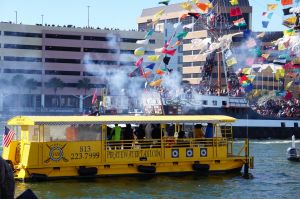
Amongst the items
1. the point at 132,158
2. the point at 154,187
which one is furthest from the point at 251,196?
the point at 132,158

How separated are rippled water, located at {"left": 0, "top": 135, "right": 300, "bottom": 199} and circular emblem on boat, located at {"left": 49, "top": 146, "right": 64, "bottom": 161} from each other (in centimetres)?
96

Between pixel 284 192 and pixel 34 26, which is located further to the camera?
pixel 34 26

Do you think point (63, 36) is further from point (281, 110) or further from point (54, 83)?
point (281, 110)

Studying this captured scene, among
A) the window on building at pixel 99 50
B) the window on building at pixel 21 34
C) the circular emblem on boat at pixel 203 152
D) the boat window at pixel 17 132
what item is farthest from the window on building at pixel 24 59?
the circular emblem on boat at pixel 203 152

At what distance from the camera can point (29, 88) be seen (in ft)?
393

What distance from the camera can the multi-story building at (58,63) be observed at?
4712 inches

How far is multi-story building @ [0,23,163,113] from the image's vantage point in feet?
393

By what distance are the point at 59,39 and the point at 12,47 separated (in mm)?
9083

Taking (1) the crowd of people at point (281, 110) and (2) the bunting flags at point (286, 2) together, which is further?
(1) the crowd of people at point (281, 110)

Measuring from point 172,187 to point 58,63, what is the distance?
10056 centimetres

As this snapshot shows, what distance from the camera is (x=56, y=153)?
87.6 feet

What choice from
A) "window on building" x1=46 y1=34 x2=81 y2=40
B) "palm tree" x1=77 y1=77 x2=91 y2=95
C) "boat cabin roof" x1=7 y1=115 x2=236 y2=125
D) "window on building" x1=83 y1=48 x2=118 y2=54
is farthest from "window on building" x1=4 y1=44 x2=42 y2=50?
"boat cabin roof" x1=7 y1=115 x2=236 y2=125

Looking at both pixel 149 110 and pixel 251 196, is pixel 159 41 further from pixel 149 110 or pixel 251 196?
pixel 251 196

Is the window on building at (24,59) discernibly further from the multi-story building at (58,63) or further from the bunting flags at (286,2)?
the bunting flags at (286,2)
